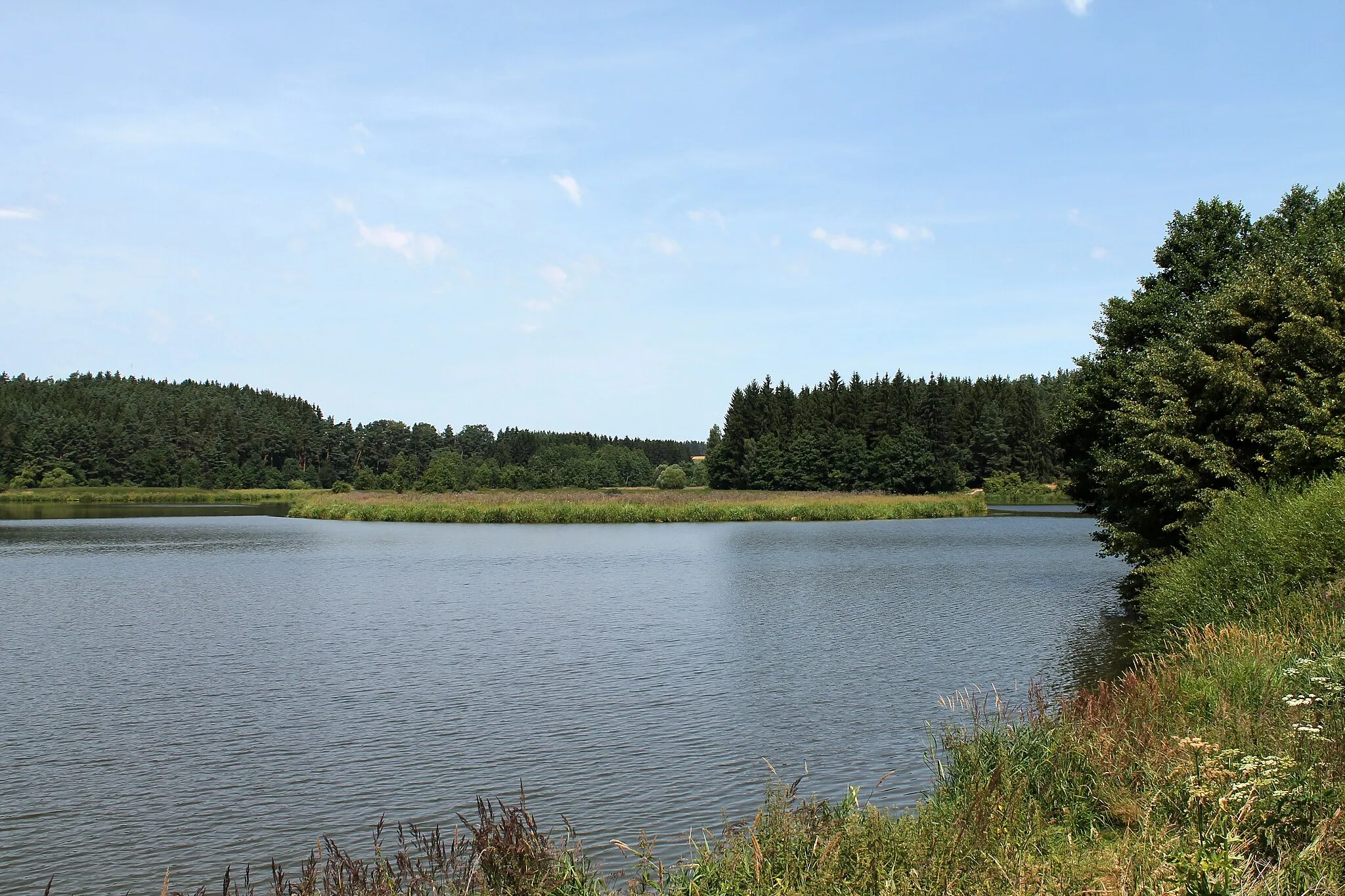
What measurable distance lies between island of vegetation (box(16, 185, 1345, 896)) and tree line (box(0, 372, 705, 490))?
88.4 meters

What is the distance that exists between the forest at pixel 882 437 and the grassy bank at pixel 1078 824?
4185 inches

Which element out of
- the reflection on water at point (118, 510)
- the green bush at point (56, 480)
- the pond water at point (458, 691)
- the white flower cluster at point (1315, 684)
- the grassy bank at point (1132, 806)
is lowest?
the pond water at point (458, 691)

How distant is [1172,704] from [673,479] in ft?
473

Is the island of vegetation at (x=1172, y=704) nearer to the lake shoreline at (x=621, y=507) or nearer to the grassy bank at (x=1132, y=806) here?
the grassy bank at (x=1132, y=806)

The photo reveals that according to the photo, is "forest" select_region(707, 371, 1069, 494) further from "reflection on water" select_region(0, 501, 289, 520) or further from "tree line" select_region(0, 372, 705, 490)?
"reflection on water" select_region(0, 501, 289, 520)

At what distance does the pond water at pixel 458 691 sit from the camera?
11445mm

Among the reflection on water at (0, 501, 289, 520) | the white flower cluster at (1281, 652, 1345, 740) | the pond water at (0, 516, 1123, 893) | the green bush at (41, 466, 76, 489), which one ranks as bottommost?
the pond water at (0, 516, 1123, 893)

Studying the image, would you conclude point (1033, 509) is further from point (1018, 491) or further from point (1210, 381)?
point (1210, 381)

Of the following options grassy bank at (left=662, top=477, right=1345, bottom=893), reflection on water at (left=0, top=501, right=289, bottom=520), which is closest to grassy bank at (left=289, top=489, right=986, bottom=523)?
reflection on water at (left=0, top=501, right=289, bottom=520)

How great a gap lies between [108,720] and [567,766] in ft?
25.9

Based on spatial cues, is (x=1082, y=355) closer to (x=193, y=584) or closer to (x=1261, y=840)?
(x=1261, y=840)

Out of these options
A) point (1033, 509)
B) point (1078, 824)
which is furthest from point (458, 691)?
point (1033, 509)

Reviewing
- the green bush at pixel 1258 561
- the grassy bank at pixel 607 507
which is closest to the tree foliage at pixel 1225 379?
the green bush at pixel 1258 561

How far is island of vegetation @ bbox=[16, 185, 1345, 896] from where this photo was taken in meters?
6.86
